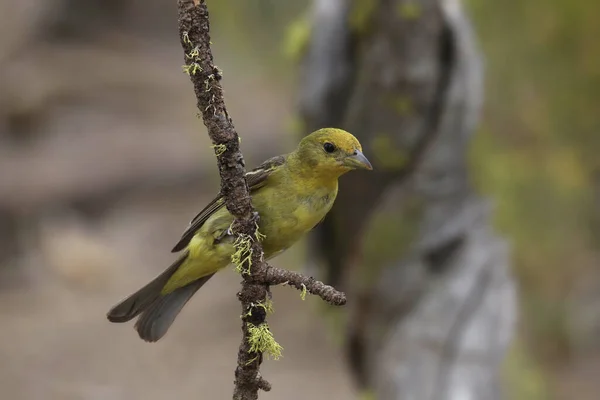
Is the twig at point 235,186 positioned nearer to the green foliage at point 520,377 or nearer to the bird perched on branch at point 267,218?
the bird perched on branch at point 267,218

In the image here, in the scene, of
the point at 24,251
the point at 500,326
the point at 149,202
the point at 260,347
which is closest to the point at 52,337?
the point at 24,251

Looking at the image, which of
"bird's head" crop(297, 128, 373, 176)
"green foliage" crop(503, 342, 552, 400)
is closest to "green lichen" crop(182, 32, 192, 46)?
"bird's head" crop(297, 128, 373, 176)

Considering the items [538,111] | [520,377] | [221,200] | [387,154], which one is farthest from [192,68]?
[538,111]

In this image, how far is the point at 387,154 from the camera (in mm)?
5766

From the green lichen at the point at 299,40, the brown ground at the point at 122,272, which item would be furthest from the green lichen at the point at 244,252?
the brown ground at the point at 122,272

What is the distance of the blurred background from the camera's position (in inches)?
226

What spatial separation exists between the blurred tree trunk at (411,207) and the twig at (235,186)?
131 inches

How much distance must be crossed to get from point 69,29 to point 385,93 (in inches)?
599

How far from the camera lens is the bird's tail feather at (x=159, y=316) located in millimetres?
3268

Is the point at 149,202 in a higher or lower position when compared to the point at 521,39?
higher

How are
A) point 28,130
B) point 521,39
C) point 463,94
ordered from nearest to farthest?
point 463,94
point 521,39
point 28,130

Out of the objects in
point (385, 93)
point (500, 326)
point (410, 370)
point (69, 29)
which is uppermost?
point (69, 29)

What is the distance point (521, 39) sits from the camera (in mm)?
7082

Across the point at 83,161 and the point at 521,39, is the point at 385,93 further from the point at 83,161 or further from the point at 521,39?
the point at 83,161
